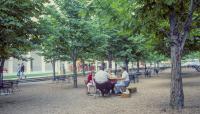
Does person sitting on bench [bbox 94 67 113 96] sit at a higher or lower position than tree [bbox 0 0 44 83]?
lower

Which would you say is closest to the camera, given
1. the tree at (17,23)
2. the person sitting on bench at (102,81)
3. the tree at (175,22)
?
the tree at (175,22)

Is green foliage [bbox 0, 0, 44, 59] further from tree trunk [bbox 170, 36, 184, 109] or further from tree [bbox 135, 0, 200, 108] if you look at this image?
tree trunk [bbox 170, 36, 184, 109]

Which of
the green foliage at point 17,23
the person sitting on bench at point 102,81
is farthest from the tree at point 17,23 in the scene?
the person sitting on bench at point 102,81

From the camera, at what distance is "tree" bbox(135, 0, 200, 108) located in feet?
41.1

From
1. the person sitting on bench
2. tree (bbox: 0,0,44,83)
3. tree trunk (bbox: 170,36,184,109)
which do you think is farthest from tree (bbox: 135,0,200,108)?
the person sitting on bench

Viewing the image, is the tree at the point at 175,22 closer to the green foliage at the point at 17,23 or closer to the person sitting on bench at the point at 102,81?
the green foliage at the point at 17,23

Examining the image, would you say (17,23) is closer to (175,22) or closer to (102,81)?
(102,81)

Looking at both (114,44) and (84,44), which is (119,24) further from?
(114,44)

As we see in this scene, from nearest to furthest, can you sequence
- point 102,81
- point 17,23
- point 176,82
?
point 176,82 → point 17,23 → point 102,81

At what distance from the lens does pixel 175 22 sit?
13.1 m

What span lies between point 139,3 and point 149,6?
0.43 metres

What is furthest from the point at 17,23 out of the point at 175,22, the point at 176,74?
the point at 176,74

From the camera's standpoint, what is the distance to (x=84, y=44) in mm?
26781

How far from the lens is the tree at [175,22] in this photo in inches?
493
